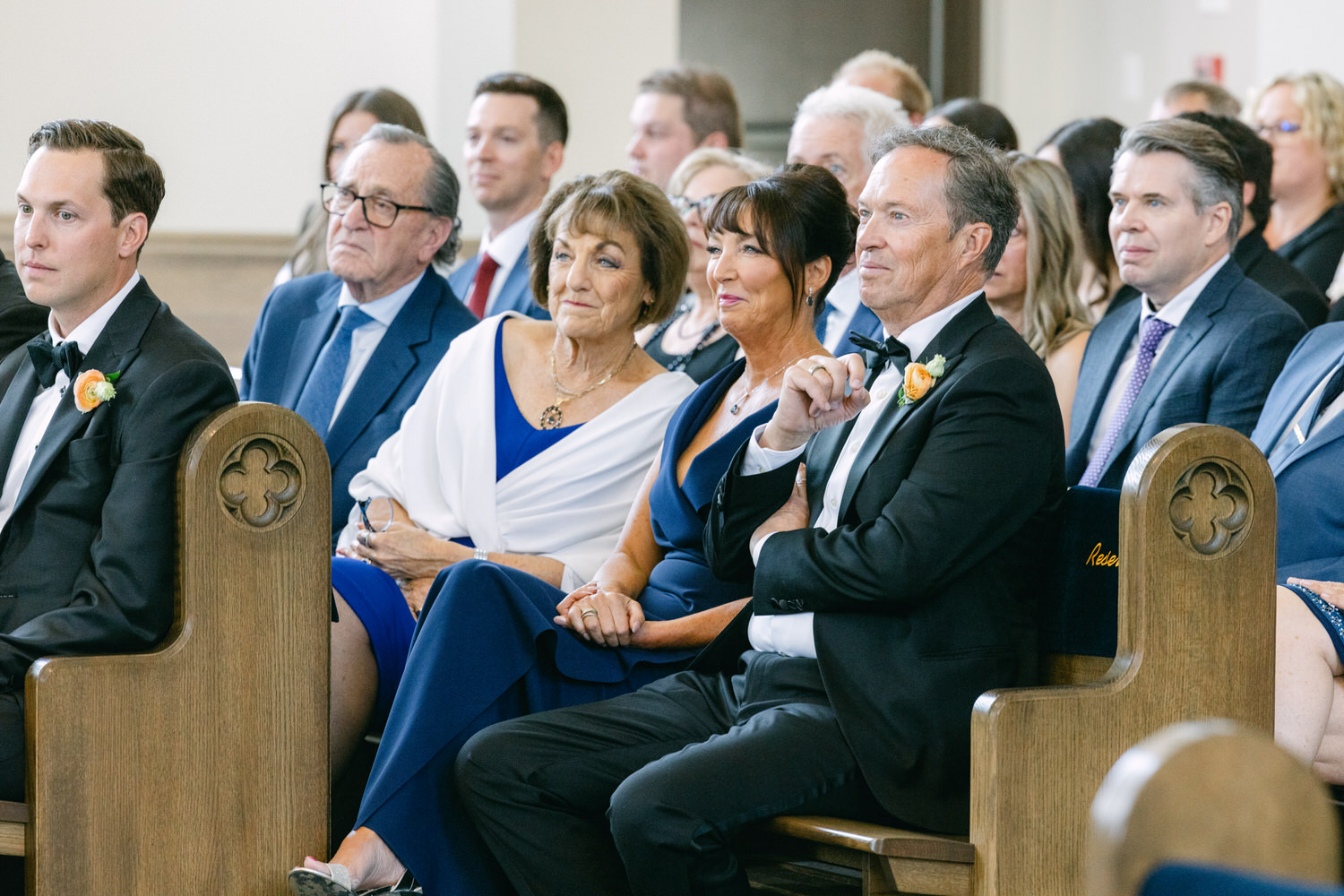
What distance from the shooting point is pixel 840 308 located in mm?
3406

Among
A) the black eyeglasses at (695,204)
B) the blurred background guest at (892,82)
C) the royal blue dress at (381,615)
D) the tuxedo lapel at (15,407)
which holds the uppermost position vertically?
the blurred background guest at (892,82)

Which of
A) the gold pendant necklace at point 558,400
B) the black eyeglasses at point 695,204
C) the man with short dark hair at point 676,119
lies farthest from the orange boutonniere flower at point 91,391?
the man with short dark hair at point 676,119

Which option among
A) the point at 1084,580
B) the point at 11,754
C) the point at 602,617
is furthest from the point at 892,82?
the point at 11,754

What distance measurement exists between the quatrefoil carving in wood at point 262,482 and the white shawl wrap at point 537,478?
0.60 m

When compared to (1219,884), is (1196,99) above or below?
above

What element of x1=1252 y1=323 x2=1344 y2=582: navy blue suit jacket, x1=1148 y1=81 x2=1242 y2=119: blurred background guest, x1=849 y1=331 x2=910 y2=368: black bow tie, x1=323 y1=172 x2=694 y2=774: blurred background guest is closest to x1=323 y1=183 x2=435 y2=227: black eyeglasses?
x1=323 y1=172 x2=694 y2=774: blurred background guest

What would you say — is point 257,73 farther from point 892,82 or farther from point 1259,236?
point 1259,236

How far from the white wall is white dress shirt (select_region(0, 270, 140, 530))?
10.5ft

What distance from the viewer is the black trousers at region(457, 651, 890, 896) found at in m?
2.05

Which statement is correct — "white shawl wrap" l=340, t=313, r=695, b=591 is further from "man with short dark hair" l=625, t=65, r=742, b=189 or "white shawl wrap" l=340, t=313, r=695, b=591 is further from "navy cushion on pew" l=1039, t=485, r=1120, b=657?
"man with short dark hair" l=625, t=65, r=742, b=189

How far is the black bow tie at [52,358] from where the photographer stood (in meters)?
2.37

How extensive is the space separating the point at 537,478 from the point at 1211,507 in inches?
49.4

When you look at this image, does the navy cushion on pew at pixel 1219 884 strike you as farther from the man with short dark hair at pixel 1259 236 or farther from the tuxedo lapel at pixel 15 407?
the man with short dark hair at pixel 1259 236

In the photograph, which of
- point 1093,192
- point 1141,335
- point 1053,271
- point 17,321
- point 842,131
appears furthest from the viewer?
point 842,131
